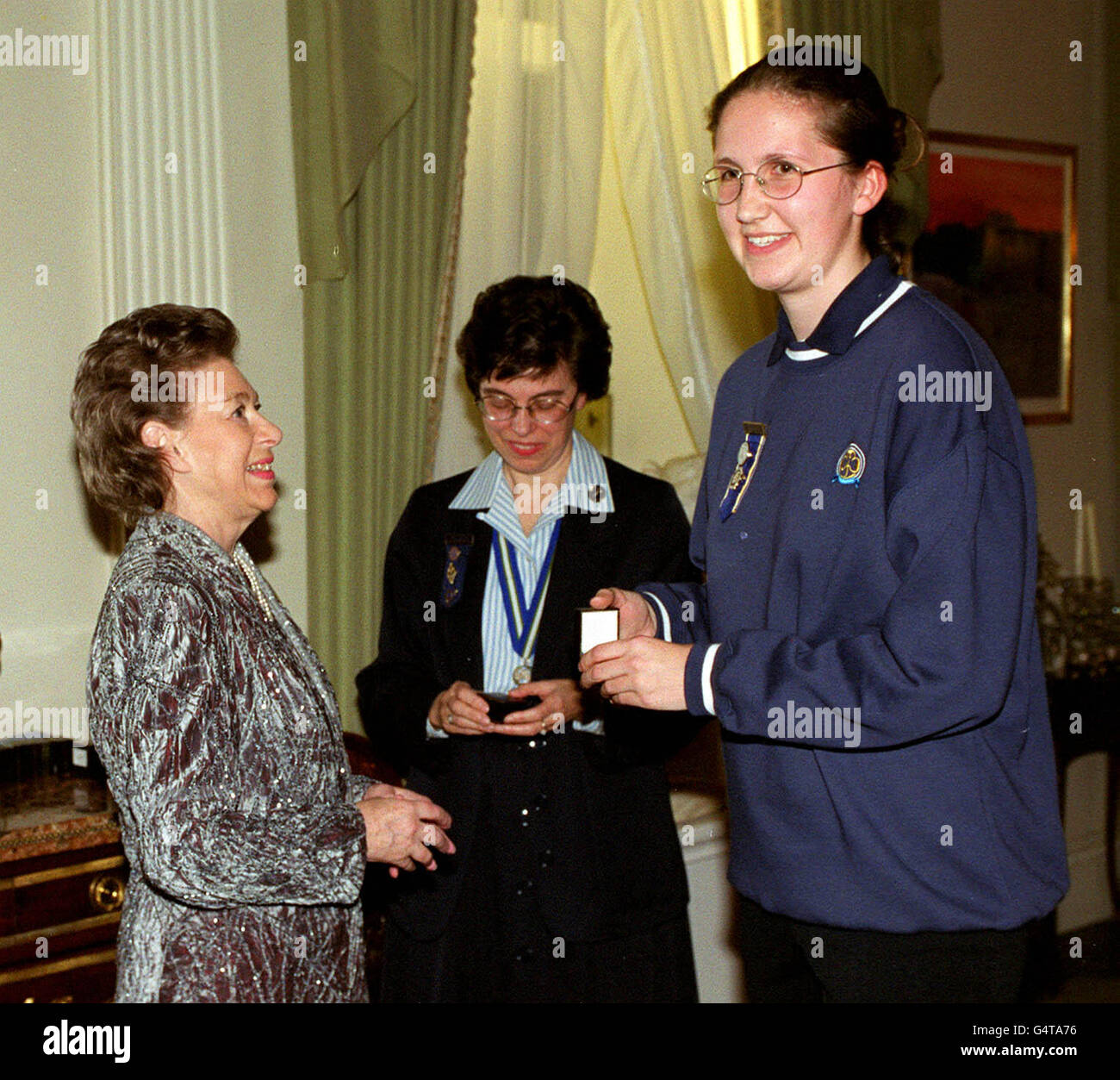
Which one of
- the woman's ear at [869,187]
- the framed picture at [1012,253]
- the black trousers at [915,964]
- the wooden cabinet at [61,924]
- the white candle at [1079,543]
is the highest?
the framed picture at [1012,253]

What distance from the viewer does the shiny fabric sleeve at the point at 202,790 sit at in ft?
6.19

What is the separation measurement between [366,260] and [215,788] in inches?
74.9

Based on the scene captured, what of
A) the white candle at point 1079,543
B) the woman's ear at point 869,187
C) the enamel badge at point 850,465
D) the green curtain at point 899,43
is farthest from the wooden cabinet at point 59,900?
the white candle at point 1079,543

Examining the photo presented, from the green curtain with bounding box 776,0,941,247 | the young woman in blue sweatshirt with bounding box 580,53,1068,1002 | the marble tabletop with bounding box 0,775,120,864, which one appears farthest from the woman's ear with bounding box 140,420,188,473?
the green curtain with bounding box 776,0,941,247

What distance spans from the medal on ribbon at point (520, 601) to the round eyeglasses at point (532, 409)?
24 cm

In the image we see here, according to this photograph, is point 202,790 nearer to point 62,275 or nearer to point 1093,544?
point 62,275

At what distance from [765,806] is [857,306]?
30.2 inches

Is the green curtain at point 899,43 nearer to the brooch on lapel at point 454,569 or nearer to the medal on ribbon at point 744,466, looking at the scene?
the brooch on lapel at point 454,569

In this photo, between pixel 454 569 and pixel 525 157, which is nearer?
pixel 454 569

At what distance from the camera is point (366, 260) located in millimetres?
3463

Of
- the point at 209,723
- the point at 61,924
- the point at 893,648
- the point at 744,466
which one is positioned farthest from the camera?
the point at 61,924

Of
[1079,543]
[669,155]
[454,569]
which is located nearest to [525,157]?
[669,155]

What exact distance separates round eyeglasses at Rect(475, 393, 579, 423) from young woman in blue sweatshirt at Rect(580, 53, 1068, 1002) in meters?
0.93

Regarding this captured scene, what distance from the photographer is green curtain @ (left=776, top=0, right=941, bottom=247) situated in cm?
479
